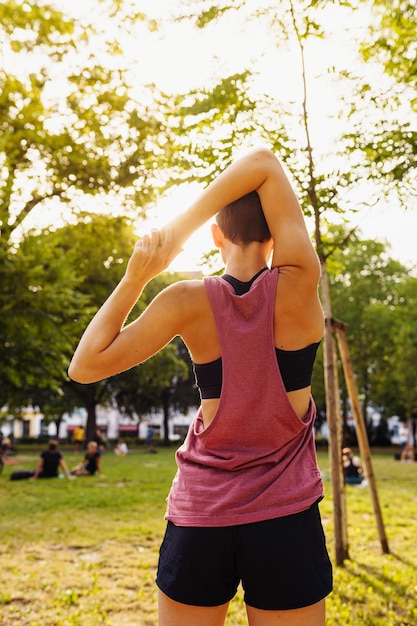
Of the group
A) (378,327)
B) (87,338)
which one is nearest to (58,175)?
(87,338)

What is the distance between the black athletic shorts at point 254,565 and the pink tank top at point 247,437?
0.04 m

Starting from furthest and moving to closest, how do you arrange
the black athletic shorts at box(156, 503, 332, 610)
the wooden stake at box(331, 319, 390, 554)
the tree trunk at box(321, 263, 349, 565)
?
the wooden stake at box(331, 319, 390, 554) < the tree trunk at box(321, 263, 349, 565) < the black athletic shorts at box(156, 503, 332, 610)

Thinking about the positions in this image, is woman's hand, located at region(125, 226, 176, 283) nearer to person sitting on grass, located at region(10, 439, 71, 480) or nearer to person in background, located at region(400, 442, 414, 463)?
person sitting on grass, located at region(10, 439, 71, 480)

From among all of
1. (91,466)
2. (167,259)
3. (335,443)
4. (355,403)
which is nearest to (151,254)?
(167,259)

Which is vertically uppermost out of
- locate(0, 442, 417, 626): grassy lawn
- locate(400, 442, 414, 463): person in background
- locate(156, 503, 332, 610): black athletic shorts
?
locate(156, 503, 332, 610): black athletic shorts

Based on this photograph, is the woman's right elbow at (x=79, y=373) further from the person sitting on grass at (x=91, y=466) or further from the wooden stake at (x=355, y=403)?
the person sitting on grass at (x=91, y=466)

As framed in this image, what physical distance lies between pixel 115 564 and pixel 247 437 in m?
6.31

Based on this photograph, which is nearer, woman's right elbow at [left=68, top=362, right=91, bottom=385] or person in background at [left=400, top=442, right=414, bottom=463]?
woman's right elbow at [left=68, top=362, right=91, bottom=385]

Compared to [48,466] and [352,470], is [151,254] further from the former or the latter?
[48,466]

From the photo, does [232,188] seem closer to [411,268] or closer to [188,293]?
[188,293]

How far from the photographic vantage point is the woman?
183 centimetres

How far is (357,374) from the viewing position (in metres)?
46.8

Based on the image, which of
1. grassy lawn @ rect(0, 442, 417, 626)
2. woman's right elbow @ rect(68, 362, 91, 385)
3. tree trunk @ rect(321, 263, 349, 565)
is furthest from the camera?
tree trunk @ rect(321, 263, 349, 565)

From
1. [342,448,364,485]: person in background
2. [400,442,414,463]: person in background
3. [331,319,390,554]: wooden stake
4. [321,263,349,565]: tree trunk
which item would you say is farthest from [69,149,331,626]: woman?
[400,442,414,463]: person in background
